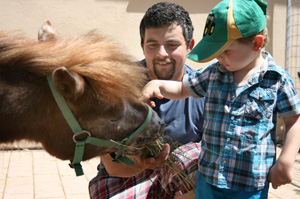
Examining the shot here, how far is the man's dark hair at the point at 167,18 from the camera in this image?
3.19 meters

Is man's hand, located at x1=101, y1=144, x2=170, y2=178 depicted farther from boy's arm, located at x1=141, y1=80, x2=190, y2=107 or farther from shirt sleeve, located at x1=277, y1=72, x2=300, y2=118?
shirt sleeve, located at x1=277, y1=72, x2=300, y2=118

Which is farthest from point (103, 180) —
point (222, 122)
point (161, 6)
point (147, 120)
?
point (161, 6)

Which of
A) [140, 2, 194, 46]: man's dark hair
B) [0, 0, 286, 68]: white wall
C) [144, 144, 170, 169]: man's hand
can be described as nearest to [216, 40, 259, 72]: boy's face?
[144, 144, 170, 169]: man's hand

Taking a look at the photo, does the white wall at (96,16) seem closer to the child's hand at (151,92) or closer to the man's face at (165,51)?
the man's face at (165,51)

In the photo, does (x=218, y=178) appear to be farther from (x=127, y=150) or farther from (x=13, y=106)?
(x=13, y=106)

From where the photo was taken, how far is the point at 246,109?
2.30 meters

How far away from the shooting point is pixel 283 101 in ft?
7.41

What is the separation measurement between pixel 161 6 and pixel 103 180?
1.77 meters

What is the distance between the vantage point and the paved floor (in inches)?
187

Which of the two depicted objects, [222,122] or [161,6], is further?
[161,6]

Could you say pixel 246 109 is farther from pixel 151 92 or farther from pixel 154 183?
pixel 154 183

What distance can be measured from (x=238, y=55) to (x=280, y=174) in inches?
32.4

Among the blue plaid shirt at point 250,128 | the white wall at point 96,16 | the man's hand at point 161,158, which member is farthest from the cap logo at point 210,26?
the white wall at point 96,16

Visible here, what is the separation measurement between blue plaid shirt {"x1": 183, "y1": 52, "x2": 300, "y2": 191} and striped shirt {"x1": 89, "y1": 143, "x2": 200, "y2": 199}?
40cm
